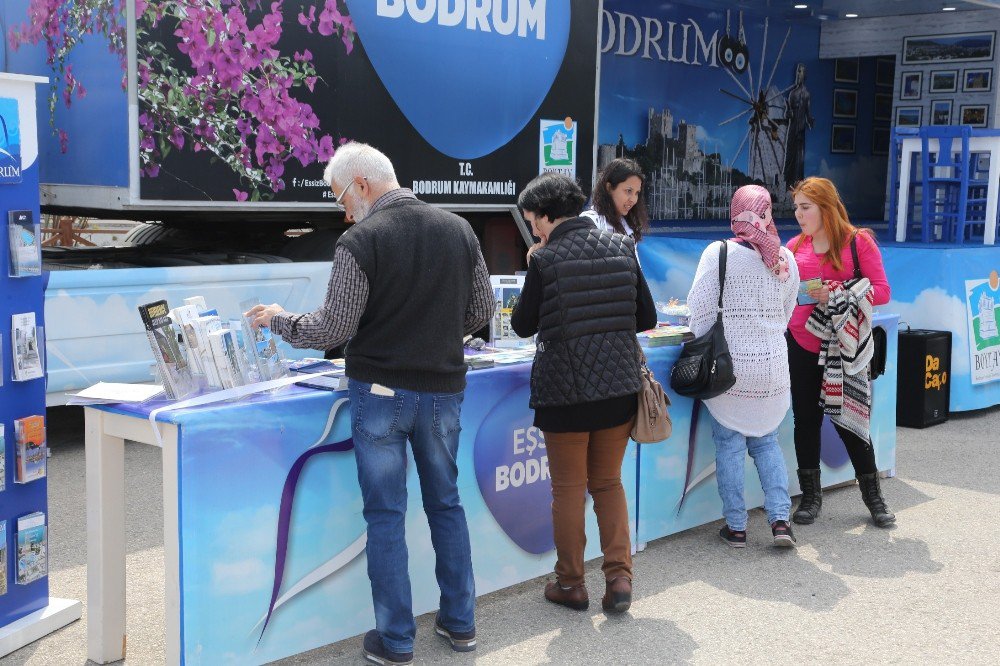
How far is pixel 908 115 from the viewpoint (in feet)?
42.8

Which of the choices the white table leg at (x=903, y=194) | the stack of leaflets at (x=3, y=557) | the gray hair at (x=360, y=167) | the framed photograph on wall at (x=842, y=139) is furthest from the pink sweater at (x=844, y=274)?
the framed photograph on wall at (x=842, y=139)

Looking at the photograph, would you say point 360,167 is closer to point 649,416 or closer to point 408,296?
point 408,296

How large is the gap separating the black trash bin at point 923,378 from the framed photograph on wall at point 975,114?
231 inches

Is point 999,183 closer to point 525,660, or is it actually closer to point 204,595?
point 525,660

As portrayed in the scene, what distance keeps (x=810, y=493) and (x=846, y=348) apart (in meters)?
0.72

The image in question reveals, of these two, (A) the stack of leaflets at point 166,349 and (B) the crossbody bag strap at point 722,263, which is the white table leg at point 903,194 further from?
(A) the stack of leaflets at point 166,349

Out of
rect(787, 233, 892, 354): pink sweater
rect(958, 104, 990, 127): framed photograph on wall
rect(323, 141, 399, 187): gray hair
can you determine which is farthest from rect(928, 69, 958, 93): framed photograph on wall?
rect(323, 141, 399, 187): gray hair

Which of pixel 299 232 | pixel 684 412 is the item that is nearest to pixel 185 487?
pixel 684 412

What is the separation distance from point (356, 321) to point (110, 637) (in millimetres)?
1264

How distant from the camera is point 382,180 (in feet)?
11.0

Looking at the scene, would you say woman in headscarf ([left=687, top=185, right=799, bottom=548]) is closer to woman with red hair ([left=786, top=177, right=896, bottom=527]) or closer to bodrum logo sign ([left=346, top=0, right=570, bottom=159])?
woman with red hair ([left=786, top=177, right=896, bottom=527])

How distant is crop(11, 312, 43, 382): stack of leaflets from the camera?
362cm

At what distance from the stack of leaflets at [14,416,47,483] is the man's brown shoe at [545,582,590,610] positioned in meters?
1.78

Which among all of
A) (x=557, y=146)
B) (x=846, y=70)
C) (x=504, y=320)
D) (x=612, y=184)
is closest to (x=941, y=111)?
(x=846, y=70)
